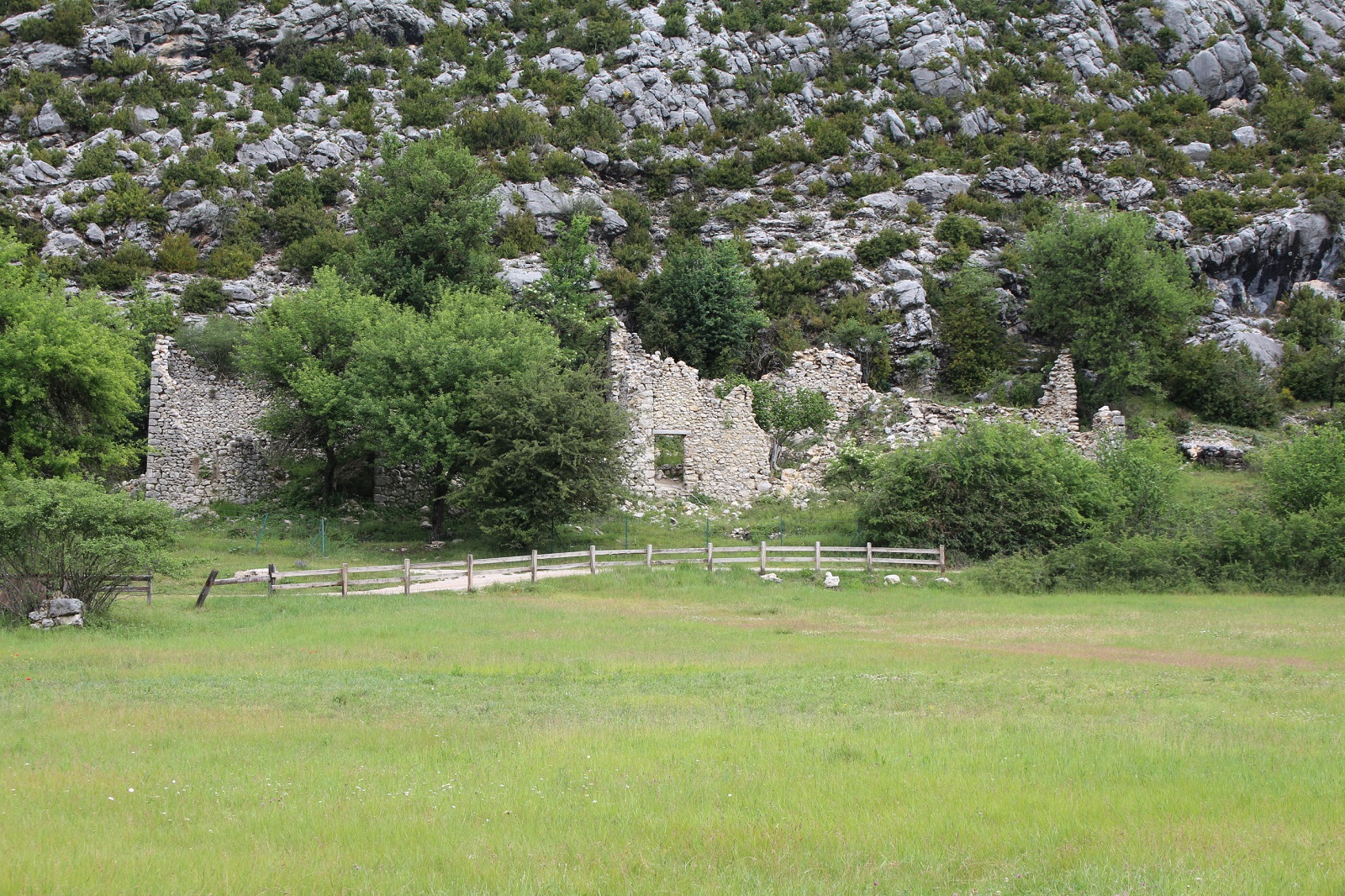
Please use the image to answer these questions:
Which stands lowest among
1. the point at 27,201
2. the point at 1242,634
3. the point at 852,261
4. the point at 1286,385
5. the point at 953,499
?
the point at 1242,634

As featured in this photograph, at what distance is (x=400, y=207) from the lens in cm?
4075

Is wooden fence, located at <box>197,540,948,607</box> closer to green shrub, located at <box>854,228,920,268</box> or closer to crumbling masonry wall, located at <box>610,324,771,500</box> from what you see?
crumbling masonry wall, located at <box>610,324,771,500</box>

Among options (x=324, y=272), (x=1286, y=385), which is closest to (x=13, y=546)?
(x=324, y=272)

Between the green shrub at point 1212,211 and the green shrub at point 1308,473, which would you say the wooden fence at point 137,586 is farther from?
the green shrub at point 1212,211

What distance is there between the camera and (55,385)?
28.6 metres

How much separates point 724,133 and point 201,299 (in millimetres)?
36419

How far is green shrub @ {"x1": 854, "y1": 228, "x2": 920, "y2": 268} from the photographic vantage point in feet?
171

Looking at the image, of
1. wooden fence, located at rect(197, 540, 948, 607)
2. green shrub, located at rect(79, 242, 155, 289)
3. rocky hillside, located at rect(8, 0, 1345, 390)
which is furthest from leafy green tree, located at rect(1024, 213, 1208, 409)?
green shrub, located at rect(79, 242, 155, 289)

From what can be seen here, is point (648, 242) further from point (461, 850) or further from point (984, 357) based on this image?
point (461, 850)

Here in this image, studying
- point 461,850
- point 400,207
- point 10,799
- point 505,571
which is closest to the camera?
point 461,850

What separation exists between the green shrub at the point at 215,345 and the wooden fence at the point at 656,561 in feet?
51.3

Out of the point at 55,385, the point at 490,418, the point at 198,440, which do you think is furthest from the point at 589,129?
the point at 55,385

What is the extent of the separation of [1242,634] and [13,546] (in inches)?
887

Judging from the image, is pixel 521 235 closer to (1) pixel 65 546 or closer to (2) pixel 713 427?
(2) pixel 713 427
